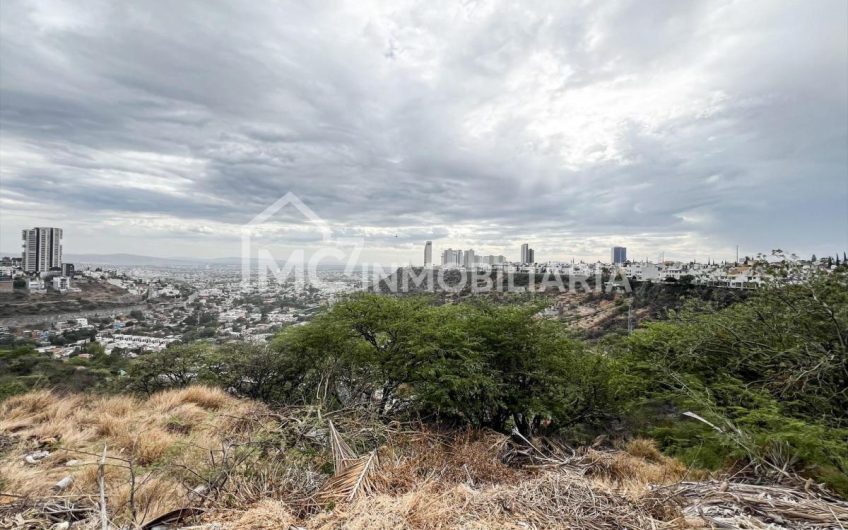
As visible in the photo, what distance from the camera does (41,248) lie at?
30641mm

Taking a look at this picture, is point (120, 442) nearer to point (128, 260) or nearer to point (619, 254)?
point (128, 260)

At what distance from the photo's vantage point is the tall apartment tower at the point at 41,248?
1190 inches

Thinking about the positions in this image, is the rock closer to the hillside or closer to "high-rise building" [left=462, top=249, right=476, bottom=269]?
the hillside

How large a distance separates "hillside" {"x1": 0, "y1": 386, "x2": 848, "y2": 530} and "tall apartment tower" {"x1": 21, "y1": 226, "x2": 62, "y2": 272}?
Result: 37.4 meters

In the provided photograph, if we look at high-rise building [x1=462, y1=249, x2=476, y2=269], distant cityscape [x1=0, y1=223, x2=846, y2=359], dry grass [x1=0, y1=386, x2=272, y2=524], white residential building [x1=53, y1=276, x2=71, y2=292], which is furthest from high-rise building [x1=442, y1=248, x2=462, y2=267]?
dry grass [x1=0, y1=386, x2=272, y2=524]

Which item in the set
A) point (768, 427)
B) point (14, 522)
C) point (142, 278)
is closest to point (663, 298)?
point (768, 427)

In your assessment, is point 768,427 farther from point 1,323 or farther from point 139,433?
point 1,323

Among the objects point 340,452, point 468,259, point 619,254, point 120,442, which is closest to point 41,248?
point 120,442

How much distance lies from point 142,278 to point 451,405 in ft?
143

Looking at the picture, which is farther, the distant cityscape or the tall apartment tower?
the tall apartment tower

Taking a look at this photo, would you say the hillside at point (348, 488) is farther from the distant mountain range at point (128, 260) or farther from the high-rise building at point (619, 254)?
the high-rise building at point (619, 254)

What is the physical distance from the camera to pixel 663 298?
31469mm

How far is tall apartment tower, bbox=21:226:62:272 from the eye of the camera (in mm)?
30219

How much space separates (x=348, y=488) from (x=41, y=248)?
138 feet
